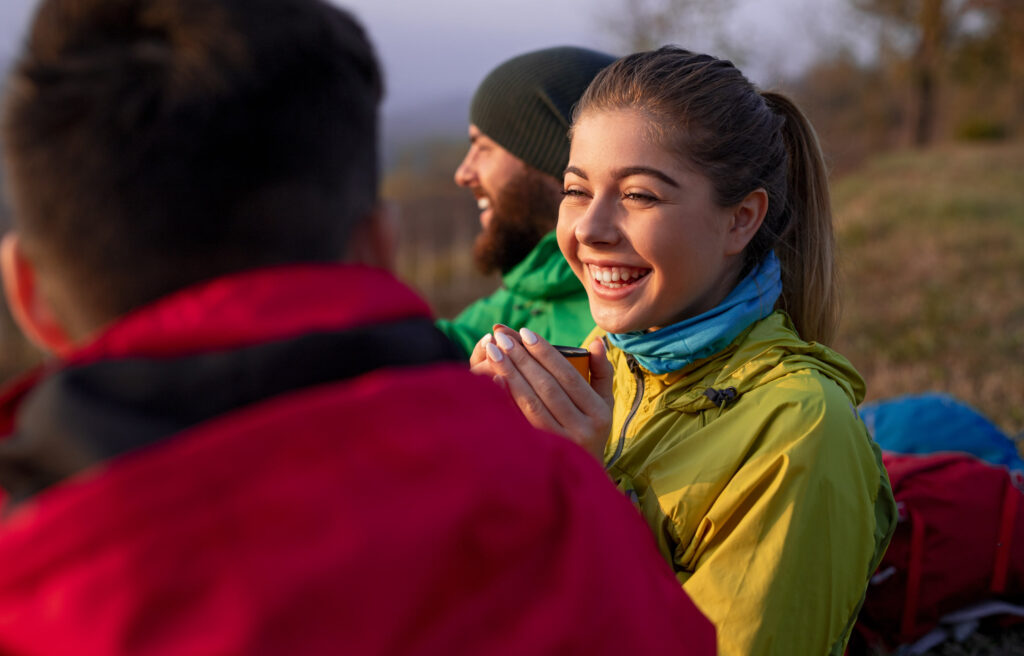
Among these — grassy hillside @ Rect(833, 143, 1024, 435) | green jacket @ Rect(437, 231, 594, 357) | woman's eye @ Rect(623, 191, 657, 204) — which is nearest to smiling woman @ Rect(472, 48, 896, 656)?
woman's eye @ Rect(623, 191, 657, 204)

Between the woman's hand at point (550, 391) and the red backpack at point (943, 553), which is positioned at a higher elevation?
the woman's hand at point (550, 391)

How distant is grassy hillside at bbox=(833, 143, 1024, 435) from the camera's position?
6.00 meters

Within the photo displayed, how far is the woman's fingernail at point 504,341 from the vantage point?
6.58 feet

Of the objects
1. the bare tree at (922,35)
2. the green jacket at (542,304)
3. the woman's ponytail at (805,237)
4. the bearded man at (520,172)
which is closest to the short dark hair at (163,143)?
the woman's ponytail at (805,237)

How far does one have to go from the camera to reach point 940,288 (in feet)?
31.0

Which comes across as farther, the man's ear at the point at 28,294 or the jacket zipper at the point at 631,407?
the jacket zipper at the point at 631,407

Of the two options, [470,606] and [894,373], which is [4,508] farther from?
[894,373]

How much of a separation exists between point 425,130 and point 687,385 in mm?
40802

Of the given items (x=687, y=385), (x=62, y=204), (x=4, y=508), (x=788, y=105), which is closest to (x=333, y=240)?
(x=62, y=204)

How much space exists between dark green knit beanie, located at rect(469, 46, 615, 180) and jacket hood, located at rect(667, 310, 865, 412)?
1634mm

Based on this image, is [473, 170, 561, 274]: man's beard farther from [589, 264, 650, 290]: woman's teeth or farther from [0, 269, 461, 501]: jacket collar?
[0, 269, 461, 501]: jacket collar

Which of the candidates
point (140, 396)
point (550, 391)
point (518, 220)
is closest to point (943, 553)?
point (550, 391)

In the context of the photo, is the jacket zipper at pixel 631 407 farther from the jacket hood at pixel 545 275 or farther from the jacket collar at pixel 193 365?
the jacket collar at pixel 193 365

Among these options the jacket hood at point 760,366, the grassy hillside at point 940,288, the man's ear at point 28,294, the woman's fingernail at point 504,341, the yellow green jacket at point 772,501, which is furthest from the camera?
the grassy hillside at point 940,288
